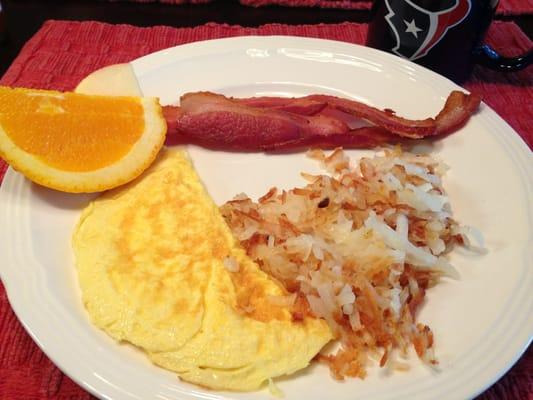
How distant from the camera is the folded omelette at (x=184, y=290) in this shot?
102cm

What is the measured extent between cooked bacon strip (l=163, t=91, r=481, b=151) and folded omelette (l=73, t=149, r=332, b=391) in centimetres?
17

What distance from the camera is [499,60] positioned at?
5.80 ft

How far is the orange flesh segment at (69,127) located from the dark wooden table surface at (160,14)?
0.87 meters

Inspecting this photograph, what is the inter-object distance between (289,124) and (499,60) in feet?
2.54

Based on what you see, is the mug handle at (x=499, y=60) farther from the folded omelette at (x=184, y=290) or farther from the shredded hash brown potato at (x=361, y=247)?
the folded omelette at (x=184, y=290)

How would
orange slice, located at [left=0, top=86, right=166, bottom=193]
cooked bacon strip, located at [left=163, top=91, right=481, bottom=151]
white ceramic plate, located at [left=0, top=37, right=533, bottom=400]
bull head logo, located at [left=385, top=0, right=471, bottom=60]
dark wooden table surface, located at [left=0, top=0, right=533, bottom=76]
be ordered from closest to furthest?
white ceramic plate, located at [left=0, top=37, right=533, bottom=400], orange slice, located at [left=0, top=86, right=166, bottom=193], cooked bacon strip, located at [left=163, top=91, right=481, bottom=151], bull head logo, located at [left=385, top=0, right=471, bottom=60], dark wooden table surface, located at [left=0, top=0, right=533, bottom=76]

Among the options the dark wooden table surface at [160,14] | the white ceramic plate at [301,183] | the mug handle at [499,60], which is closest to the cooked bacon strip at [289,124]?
the white ceramic plate at [301,183]

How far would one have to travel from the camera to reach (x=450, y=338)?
1.08 m

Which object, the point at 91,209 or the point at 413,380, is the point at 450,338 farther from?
the point at 91,209

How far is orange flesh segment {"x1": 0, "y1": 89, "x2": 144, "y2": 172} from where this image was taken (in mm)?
1246

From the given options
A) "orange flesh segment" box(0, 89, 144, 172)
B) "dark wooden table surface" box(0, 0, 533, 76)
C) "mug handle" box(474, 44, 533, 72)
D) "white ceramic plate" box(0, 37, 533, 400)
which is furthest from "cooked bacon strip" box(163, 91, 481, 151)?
"dark wooden table surface" box(0, 0, 533, 76)

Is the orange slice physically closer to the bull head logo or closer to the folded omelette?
the folded omelette

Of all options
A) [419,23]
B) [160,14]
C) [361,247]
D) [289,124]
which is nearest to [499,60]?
[419,23]

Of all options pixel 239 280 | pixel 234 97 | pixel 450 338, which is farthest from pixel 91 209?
pixel 450 338
